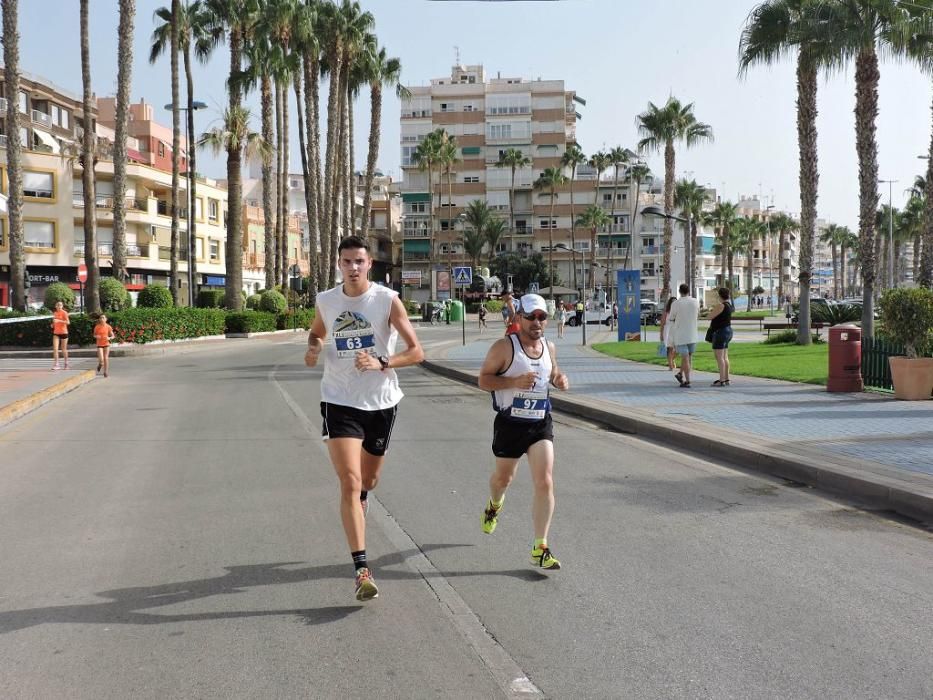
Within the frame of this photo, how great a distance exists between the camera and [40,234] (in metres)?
55.4

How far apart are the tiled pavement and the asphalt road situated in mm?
1505

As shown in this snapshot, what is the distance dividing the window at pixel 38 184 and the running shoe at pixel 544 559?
56488mm

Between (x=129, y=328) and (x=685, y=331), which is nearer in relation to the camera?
(x=685, y=331)

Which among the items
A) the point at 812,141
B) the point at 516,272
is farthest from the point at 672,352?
the point at 516,272

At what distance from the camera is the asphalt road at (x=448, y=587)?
388cm

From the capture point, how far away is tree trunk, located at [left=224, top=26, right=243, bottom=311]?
126 feet

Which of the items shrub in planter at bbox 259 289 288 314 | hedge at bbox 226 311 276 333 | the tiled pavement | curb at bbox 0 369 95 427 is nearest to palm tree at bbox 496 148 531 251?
shrub in planter at bbox 259 289 288 314

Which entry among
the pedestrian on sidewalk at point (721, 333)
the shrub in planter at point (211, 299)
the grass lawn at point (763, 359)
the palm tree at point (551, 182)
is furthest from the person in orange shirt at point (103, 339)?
the palm tree at point (551, 182)

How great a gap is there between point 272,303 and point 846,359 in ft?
118

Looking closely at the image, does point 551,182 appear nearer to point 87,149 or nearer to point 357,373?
point 87,149

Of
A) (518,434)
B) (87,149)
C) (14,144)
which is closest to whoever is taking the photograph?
(518,434)

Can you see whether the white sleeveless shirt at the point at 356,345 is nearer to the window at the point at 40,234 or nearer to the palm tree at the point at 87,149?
the palm tree at the point at 87,149

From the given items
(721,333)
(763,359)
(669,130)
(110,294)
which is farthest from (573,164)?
(721,333)

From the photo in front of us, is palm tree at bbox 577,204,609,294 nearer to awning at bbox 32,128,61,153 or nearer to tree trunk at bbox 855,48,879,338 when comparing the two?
awning at bbox 32,128,61,153
